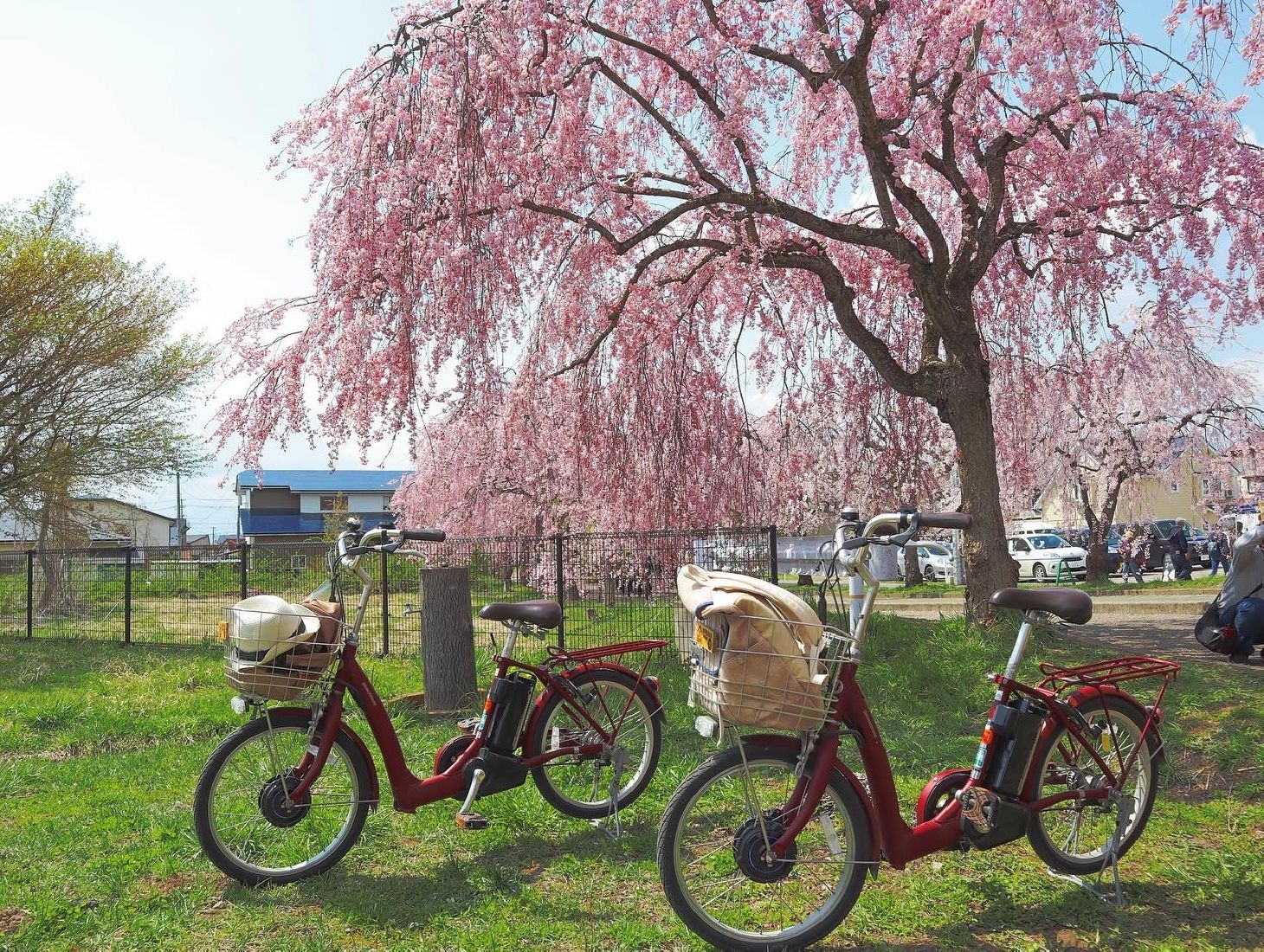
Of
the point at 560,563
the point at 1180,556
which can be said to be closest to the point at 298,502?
the point at 1180,556

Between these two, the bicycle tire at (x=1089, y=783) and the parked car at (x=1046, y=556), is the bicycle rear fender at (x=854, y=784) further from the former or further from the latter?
the parked car at (x=1046, y=556)

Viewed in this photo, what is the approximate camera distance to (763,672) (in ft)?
9.29

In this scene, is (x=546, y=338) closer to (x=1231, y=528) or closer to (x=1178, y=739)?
(x=1178, y=739)

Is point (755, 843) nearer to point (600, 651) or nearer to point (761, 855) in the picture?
point (761, 855)

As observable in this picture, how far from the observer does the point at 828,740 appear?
118 inches

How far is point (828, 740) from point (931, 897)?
1.00 m

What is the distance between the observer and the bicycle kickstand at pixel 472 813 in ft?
12.3

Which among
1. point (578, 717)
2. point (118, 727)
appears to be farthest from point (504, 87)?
point (118, 727)

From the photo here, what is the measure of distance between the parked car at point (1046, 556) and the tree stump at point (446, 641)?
21.4 metres

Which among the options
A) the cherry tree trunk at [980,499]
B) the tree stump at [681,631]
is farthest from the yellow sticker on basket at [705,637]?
the cherry tree trunk at [980,499]

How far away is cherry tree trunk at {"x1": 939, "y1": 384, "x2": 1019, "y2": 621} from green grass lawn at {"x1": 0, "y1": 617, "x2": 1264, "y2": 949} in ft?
8.97

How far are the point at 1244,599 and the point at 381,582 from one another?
27.5ft

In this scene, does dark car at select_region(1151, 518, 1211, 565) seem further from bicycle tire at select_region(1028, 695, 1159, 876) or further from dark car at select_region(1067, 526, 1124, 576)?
bicycle tire at select_region(1028, 695, 1159, 876)

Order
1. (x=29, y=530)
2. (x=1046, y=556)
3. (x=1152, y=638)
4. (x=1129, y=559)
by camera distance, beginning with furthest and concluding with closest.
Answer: (x=1046, y=556)
(x=1129, y=559)
(x=29, y=530)
(x=1152, y=638)
